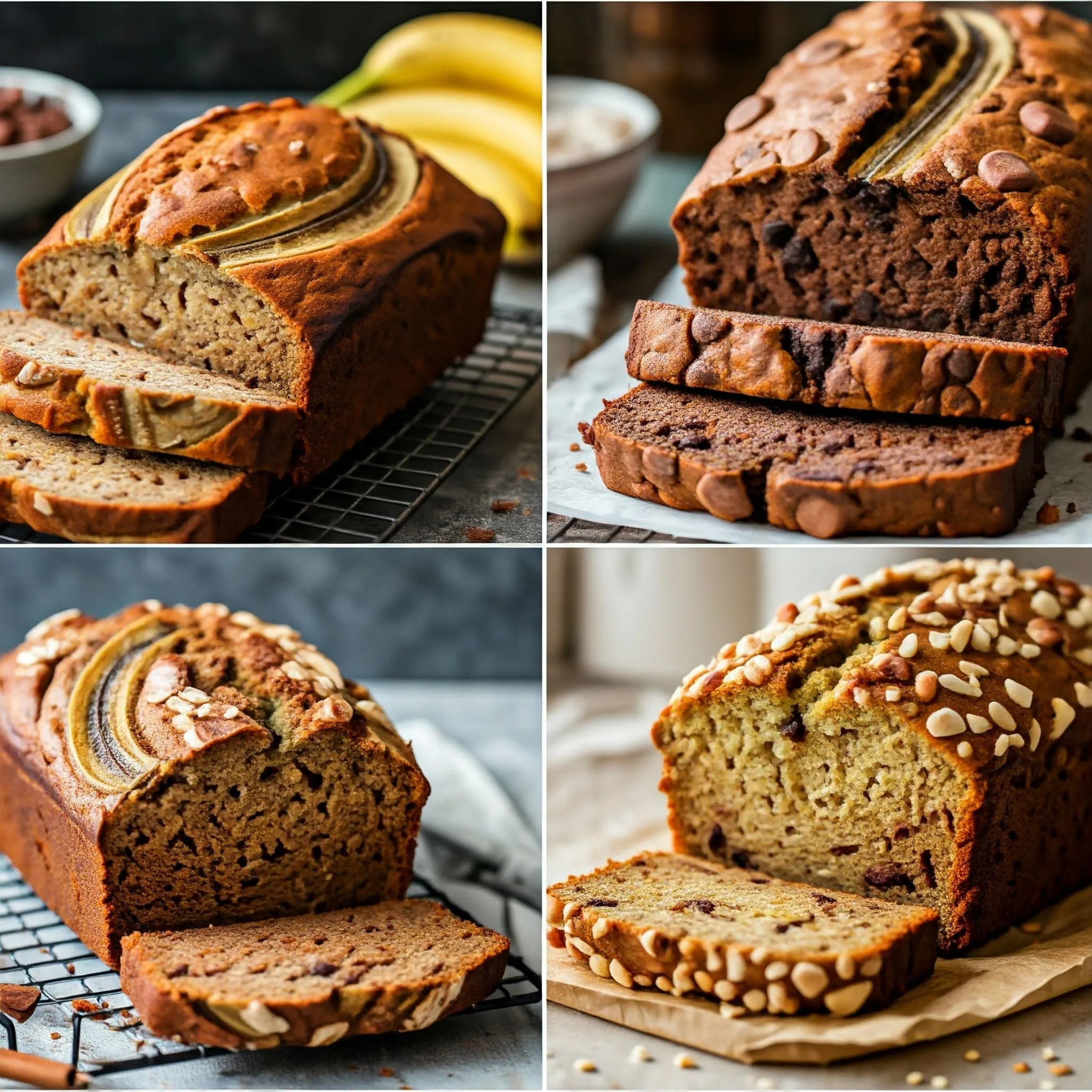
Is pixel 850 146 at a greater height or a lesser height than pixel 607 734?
greater

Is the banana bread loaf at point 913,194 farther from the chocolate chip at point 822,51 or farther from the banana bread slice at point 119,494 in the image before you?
the banana bread slice at point 119,494

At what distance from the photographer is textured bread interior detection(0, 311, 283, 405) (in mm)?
2996

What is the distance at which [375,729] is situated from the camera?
9.70 feet

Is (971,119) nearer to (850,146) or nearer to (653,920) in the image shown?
(850,146)

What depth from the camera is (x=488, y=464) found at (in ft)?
12.0

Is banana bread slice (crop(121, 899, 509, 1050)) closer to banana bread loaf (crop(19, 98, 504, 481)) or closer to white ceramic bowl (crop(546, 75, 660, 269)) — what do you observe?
banana bread loaf (crop(19, 98, 504, 481))

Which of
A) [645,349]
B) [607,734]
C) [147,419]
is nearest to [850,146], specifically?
[645,349]

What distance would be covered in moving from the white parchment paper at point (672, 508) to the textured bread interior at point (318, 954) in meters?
0.98

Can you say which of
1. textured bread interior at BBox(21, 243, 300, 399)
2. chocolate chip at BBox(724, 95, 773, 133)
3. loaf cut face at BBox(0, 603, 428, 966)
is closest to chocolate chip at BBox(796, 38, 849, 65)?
A: chocolate chip at BBox(724, 95, 773, 133)

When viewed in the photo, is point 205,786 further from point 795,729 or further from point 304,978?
point 795,729

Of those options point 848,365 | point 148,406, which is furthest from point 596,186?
point 148,406

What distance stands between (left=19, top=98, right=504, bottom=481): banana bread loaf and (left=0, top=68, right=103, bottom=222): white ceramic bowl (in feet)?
3.81

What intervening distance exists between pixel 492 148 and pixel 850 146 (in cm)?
A: 190

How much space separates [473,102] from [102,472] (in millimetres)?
2525
